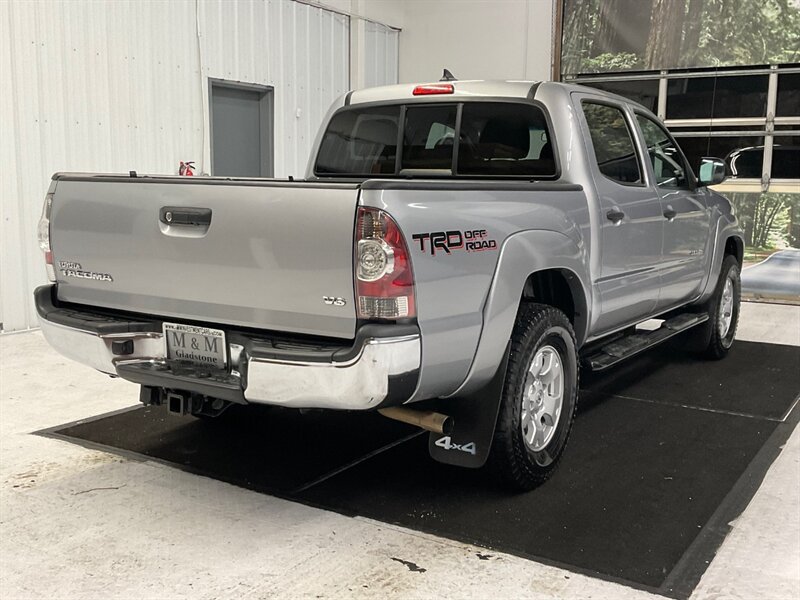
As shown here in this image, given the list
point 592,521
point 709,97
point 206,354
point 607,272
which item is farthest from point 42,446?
point 709,97

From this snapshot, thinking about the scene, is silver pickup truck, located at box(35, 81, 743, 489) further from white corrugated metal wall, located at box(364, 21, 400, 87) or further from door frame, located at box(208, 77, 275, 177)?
white corrugated metal wall, located at box(364, 21, 400, 87)

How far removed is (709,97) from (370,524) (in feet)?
28.8

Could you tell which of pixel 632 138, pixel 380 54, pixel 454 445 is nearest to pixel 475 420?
pixel 454 445

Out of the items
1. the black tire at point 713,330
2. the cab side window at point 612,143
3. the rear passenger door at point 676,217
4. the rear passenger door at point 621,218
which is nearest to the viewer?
the rear passenger door at point 621,218

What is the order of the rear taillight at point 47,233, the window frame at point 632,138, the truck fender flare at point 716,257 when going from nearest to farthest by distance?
the rear taillight at point 47,233 → the window frame at point 632,138 → the truck fender flare at point 716,257

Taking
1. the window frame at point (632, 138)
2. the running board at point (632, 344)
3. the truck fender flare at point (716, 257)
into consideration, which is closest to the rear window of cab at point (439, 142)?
the window frame at point (632, 138)

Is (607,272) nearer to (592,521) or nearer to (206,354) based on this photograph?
(592,521)

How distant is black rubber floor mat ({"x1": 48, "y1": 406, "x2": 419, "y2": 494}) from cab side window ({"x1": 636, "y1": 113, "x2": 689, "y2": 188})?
2254mm

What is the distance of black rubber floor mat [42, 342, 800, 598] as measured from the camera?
3084mm

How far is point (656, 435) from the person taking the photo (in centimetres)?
441

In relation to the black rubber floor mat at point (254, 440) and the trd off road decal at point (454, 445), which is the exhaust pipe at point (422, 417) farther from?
the black rubber floor mat at point (254, 440)

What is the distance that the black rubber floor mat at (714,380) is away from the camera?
512cm

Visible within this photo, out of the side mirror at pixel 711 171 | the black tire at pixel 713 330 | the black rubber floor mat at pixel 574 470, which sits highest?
the side mirror at pixel 711 171

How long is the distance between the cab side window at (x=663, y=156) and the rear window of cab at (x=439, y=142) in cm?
113
